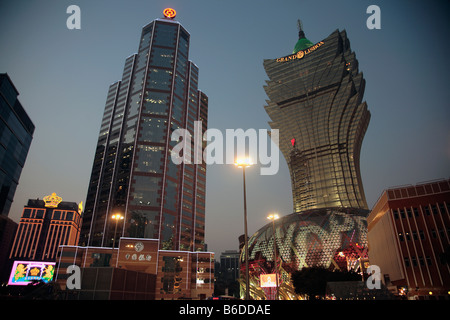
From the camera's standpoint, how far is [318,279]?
5694 centimetres

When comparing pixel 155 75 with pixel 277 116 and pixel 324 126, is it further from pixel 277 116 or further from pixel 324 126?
pixel 324 126

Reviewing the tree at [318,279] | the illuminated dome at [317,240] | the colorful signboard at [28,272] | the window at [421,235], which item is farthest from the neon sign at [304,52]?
the colorful signboard at [28,272]

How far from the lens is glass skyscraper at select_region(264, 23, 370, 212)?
5054 inches

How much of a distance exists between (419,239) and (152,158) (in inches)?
3399

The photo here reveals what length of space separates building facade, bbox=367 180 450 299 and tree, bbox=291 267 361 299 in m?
9.28

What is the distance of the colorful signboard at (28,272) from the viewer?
93544 mm

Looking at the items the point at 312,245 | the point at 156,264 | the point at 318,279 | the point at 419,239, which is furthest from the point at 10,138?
the point at 419,239

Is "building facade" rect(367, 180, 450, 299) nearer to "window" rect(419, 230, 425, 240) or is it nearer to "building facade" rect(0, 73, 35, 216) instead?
"window" rect(419, 230, 425, 240)

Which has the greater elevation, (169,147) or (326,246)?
(169,147)

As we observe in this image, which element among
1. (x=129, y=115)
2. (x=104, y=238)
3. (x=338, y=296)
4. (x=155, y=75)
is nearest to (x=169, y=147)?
(x=129, y=115)

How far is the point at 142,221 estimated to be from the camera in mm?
98000

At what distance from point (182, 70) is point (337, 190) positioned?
87.4 metres

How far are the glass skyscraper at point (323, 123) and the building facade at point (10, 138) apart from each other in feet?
379

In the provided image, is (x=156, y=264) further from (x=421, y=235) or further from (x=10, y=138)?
(x=10, y=138)
